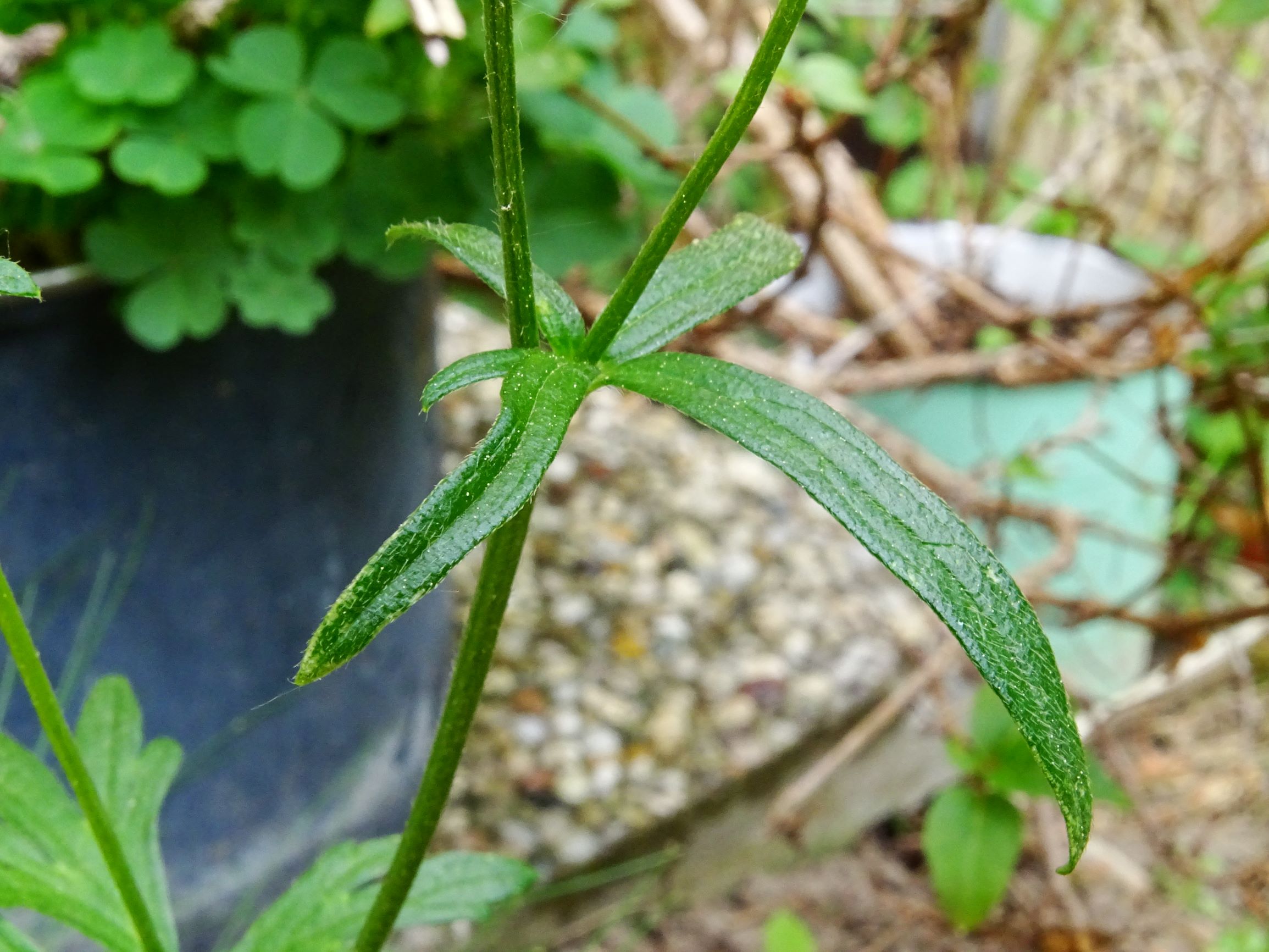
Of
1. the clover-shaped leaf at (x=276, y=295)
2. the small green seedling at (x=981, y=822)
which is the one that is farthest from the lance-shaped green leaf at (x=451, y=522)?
the small green seedling at (x=981, y=822)

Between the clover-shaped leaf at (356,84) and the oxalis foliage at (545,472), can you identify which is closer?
the oxalis foliage at (545,472)

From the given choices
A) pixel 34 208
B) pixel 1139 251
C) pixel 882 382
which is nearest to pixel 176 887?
pixel 34 208

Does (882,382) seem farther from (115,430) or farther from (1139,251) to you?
(115,430)

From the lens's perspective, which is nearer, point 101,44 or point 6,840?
point 6,840

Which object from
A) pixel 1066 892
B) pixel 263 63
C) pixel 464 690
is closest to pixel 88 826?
pixel 464 690

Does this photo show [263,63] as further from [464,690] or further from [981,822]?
[981,822]

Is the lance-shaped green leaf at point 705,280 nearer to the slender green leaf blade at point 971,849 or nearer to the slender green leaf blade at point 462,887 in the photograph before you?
the slender green leaf blade at point 462,887

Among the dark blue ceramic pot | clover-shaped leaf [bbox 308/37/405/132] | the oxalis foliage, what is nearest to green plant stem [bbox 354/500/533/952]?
the oxalis foliage
